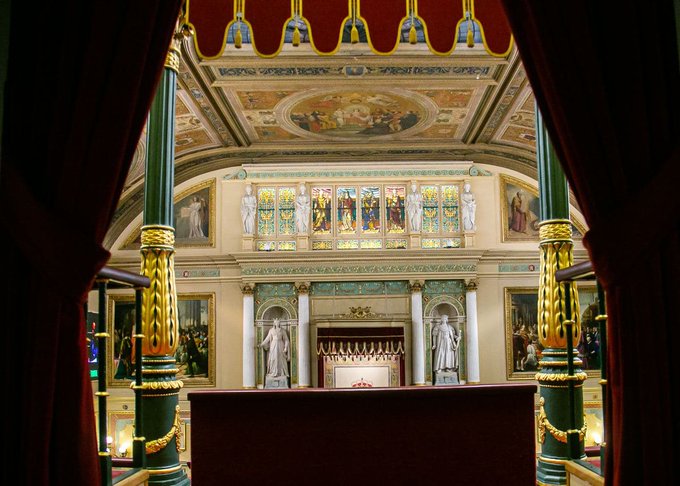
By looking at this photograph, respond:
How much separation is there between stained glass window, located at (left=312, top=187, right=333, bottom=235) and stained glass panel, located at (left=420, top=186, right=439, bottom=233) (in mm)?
2254

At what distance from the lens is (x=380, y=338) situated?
51.8 ft

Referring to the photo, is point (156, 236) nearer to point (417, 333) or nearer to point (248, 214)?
point (248, 214)

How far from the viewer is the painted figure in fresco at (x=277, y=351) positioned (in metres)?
15.8

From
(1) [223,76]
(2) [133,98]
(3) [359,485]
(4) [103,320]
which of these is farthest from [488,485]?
(1) [223,76]

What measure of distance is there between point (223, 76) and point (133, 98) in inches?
381

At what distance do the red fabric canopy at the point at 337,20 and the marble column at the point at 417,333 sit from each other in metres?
8.64

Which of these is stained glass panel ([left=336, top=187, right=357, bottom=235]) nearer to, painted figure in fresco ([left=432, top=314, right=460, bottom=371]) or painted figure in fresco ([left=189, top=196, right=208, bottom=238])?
painted figure in fresco ([left=432, top=314, right=460, bottom=371])

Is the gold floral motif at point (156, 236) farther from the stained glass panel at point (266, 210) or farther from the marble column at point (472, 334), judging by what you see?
the marble column at point (472, 334)

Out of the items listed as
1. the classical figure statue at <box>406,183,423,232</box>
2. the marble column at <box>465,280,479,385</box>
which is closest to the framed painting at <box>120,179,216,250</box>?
the classical figure statue at <box>406,183,423,232</box>

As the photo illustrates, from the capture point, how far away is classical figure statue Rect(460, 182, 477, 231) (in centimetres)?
1628

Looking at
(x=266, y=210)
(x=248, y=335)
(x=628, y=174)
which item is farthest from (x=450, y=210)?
(x=628, y=174)

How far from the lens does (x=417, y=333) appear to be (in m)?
15.9

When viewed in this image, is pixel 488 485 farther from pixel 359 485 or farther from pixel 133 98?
pixel 133 98

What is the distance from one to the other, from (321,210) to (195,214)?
3.07m
